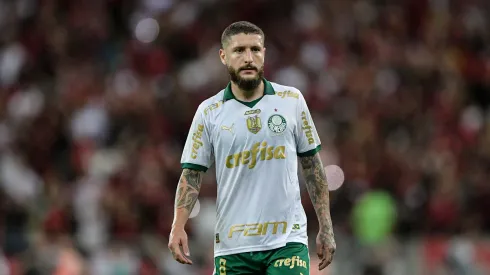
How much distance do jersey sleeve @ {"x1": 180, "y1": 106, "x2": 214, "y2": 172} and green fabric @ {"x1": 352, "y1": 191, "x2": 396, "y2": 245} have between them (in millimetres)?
7714

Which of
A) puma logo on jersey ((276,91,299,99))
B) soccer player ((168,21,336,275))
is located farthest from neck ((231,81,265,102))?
puma logo on jersey ((276,91,299,99))

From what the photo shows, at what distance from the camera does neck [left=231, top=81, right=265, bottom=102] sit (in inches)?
282

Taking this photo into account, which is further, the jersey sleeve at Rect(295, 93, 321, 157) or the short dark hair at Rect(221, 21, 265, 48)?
the jersey sleeve at Rect(295, 93, 321, 157)

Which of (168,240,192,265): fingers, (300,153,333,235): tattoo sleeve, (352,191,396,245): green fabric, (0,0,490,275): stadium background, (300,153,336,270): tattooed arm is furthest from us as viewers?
(352,191,396,245): green fabric

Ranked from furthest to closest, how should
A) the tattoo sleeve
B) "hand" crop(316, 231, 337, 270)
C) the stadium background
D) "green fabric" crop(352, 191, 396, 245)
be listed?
"green fabric" crop(352, 191, 396, 245), the stadium background, the tattoo sleeve, "hand" crop(316, 231, 337, 270)

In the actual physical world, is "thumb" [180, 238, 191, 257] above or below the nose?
below

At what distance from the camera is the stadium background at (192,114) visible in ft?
46.0

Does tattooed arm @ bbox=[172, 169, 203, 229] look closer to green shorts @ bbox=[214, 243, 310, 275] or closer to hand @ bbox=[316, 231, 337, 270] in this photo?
green shorts @ bbox=[214, 243, 310, 275]

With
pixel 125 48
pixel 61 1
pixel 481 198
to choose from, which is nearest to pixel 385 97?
pixel 481 198

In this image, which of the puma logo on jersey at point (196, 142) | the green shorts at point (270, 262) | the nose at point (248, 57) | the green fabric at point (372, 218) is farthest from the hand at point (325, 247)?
the green fabric at point (372, 218)

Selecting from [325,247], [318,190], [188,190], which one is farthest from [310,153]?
[188,190]

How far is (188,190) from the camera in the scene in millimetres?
7203

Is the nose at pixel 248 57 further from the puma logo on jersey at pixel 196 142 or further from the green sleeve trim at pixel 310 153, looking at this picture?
the green sleeve trim at pixel 310 153

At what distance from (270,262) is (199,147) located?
2.96 ft
